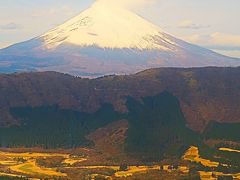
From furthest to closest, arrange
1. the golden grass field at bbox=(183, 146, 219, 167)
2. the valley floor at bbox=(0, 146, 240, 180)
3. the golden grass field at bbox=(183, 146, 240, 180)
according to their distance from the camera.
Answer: the golden grass field at bbox=(183, 146, 219, 167)
the valley floor at bbox=(0, 146, 240, 180)
the golden grass field at bbox=(183, 146, 240, 180)

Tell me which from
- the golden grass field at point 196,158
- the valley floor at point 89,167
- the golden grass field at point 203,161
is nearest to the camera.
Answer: the golden grass field at point 203,161

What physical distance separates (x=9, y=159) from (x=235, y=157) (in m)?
77.2

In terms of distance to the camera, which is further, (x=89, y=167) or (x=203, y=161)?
(x=203, y=161)

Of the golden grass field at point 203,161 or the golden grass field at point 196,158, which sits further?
the golden grass field at point 196,158

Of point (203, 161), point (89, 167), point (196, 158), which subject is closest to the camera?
point (89, 167)

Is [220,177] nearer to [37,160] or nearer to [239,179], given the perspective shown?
[239,179]

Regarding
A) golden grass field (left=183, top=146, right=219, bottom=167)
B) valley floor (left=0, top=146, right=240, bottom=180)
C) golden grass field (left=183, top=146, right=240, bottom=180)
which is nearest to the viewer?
golden grass field (left=183, top=146, right=240, bottom=180)

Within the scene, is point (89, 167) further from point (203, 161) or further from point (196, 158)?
point (196, 158)

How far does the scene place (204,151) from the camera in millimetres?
195625

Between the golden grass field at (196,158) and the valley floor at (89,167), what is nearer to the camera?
the valley floor at (89,167)

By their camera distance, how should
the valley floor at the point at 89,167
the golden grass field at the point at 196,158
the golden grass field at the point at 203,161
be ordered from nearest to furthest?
the golden grass field at the point at 203,161, the valley floor at the point at 89,167, the golden grass field at the point at 196,158

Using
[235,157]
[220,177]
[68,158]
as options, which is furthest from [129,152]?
[220,177]

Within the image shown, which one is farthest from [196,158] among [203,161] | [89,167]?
[89,167]

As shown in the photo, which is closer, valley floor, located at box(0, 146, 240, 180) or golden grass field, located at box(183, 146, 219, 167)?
valley floor, located at box(0, 146, 240, 180)
